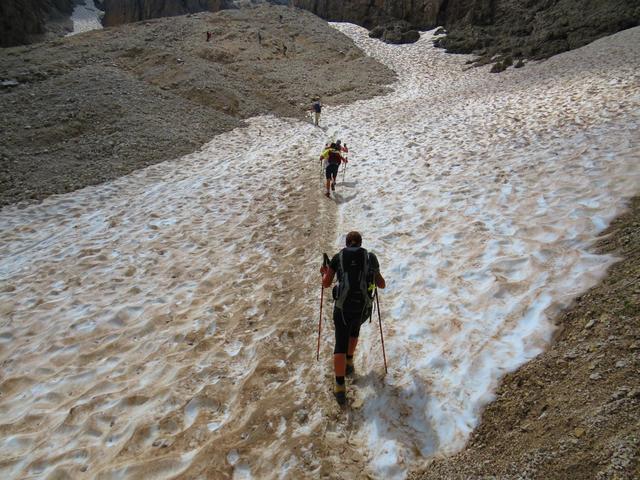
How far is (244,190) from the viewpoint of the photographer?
13703mm

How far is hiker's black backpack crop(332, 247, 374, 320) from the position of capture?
5.17m

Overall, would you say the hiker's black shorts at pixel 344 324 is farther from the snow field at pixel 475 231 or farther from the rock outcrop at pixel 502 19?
the rock outcrop at pixel 502 19

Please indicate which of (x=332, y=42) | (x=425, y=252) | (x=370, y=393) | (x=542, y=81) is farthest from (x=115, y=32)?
(x=370, y=393)

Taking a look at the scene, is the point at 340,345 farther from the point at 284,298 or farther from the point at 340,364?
the point at 284,298

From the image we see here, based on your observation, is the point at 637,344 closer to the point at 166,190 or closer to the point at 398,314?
the point at 398,314

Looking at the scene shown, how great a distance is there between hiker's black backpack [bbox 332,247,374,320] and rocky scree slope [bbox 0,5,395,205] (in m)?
12.3

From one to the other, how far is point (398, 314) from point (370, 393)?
183cm

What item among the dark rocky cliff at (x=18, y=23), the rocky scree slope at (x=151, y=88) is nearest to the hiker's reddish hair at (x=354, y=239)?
the rocky scree slope at (x=151, y=88)

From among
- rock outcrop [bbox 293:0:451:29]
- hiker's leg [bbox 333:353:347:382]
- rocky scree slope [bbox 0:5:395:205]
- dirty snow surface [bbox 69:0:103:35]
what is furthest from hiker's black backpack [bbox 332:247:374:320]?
dirty snow surface [bbox 69:0:103:35]

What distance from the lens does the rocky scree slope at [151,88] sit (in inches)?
609

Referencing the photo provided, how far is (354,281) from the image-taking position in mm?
5168

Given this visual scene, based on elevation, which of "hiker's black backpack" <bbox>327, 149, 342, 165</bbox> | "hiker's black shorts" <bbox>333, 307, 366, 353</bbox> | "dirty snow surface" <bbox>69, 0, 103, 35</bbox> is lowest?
"hiker's black shorts" <bbox>333, 307, 366, 353</bbox>

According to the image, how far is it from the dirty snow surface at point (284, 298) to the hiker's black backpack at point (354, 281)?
1260 mm

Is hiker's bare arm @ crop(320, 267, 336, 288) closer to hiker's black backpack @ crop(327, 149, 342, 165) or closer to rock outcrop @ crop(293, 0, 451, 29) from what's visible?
hiker's black backpack @ crop(327, 149, 342, 165)
